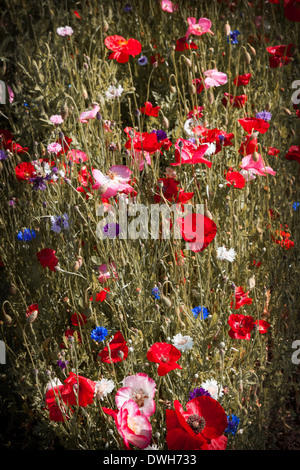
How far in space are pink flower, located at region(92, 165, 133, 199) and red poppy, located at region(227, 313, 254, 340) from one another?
0.47m

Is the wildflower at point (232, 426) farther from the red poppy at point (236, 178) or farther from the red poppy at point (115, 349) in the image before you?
the red poppy at point (236, 178)

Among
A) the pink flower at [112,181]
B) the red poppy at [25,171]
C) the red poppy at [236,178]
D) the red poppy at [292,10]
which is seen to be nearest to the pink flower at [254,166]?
the red poppy at [236,178]

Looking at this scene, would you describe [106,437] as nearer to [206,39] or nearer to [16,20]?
[206,39]

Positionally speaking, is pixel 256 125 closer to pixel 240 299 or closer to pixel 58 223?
pixel 240 299

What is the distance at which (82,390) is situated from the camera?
1161 millimetres

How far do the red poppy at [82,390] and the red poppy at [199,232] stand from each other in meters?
0.42

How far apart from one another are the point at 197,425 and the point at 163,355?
0.57 feet

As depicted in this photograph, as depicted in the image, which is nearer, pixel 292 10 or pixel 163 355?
pixel 163 355

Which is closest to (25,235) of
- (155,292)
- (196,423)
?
(155,292)

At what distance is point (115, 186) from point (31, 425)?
0.87 m

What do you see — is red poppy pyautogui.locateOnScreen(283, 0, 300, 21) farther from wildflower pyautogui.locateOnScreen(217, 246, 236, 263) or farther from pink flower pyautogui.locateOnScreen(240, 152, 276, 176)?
wildflower pyautogui.locateOnScreen(217, 246, 236, 263)

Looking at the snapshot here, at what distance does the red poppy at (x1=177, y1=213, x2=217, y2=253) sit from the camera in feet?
3.91
